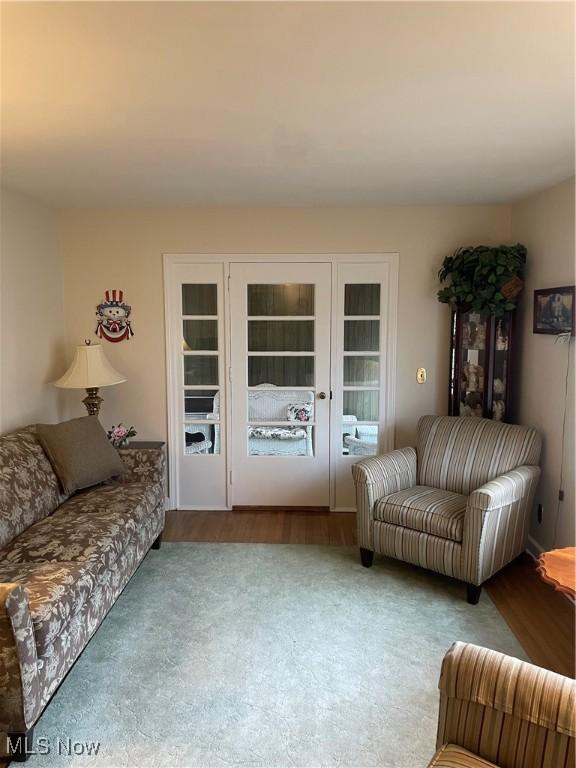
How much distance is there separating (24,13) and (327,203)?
8.62 feet

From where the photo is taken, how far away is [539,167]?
2863 mm

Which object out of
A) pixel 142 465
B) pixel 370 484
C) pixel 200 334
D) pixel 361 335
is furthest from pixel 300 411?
pixel 142 465

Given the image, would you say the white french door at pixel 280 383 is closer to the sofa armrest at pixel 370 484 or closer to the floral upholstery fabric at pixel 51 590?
the sofa armrest at pixel 370 484

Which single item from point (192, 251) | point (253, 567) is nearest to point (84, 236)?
point (192, 251)

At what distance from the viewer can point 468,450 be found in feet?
11.2

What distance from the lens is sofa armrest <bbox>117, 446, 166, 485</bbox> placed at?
3529mm

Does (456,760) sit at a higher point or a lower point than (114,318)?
lower

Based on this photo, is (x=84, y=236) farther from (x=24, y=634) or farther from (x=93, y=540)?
(x=24, y=634)

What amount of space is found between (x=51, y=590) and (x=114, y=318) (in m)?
2.48

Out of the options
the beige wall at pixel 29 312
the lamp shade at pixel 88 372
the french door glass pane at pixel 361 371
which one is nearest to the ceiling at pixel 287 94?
the beige wall at pixel 29 312

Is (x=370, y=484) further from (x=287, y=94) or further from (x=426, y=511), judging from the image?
(x=287, y=94)

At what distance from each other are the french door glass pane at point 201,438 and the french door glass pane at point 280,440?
27cm

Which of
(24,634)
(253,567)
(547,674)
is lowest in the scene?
(253,567)

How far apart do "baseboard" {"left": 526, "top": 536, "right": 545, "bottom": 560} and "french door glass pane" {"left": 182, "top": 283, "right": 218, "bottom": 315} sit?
280 centimetres
